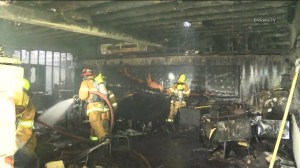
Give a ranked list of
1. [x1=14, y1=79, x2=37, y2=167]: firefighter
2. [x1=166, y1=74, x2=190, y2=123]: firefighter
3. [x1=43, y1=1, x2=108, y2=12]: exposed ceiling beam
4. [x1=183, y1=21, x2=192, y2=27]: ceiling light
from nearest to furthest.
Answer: [x1=14, y1=79, x2=37, y2=167]: firefighter
[x1=43, y1=1, x2=108, y2=12]: exposed ceiling beam
[x1=183, y1=21, x2=192, y2=27]: ceiling light
[x1=166, y1=74, x2=190, y2=123]: firefighter

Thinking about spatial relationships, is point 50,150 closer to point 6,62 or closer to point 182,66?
point 6,62

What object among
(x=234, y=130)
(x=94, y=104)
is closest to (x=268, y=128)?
(x=234, y=130)

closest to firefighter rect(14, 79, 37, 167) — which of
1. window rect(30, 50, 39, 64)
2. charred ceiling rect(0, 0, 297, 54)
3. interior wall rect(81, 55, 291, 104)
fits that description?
charred ceiling rect(0, 0, 297, 54)

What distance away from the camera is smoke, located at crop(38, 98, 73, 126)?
1280 centimetres

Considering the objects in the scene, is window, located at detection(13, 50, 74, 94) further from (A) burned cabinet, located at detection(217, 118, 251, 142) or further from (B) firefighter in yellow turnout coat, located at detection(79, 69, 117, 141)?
(A) burned cabinet, located at detection(217, 118, 251, 142)

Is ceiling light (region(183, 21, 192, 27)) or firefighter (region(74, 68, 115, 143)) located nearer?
ceiling light (region(183, 21, 192, 27))

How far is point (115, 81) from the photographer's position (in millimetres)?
14953

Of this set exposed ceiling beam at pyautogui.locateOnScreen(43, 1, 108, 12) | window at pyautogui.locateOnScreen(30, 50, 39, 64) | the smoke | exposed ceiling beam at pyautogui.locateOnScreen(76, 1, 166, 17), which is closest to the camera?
exposed ceiling beam at pyautogui.locateOnScreen(43, 1, 108, 12)

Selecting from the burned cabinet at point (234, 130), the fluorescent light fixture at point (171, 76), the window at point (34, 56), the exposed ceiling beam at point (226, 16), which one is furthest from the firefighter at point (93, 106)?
the window at point (34, 56)

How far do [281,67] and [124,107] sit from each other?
7080 millimetres

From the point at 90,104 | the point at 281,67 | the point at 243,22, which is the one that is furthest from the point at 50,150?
the point at 281,67

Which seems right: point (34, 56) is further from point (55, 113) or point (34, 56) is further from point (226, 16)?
Result: point (226, 16)

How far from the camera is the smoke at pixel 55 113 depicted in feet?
42.0

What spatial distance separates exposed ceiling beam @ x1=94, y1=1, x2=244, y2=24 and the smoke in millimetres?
7387
